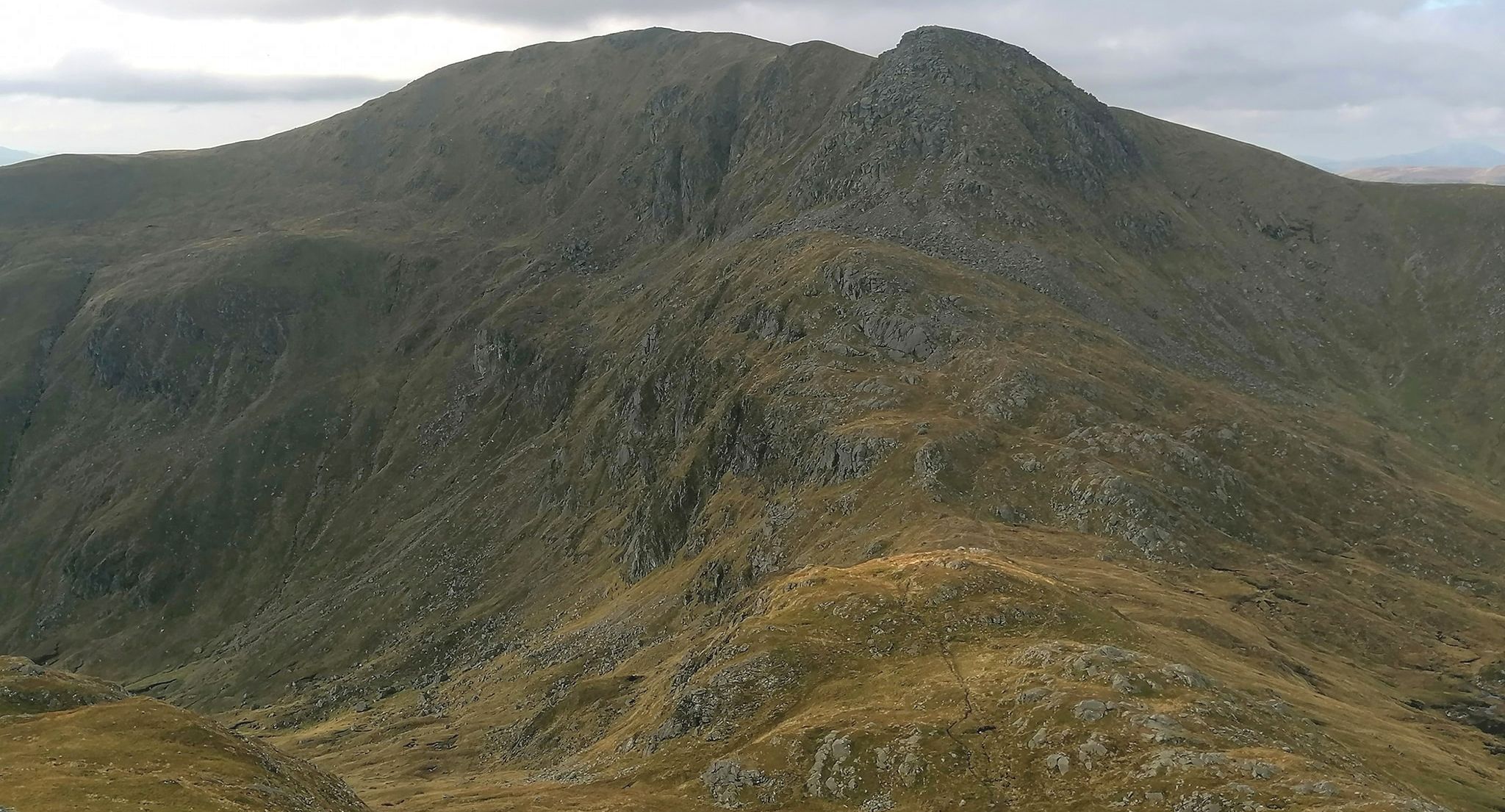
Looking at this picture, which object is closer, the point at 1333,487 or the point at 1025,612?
the point at 1025,612

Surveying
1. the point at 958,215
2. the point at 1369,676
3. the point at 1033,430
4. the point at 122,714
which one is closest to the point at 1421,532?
the point at 1369,676

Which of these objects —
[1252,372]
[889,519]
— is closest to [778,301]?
[889,519]

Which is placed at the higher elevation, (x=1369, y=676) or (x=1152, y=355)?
(x=1152, y=355)

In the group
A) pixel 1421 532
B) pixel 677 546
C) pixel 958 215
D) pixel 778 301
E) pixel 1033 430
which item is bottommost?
pixel 677 546

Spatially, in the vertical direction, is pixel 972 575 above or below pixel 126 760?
above

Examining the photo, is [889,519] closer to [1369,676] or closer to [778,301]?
[1369,676]

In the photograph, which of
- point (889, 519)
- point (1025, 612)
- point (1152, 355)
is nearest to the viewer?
point (1025, 612)

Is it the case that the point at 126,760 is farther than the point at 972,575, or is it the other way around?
the point at 972,575

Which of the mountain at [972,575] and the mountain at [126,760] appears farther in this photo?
the mountain at [972,575]

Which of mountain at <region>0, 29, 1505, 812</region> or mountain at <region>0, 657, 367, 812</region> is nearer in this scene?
mountain at <region>0, 657, 367, 812</region>

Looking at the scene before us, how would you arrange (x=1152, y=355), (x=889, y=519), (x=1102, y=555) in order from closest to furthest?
1. (x=1102, y=555)
2. (x=889, y=519)
3. (x=1152, y=355)
